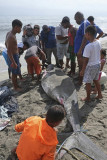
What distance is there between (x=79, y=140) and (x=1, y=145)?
4.90ft

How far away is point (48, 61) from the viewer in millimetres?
7438

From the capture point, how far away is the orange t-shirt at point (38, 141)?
7.32 ft

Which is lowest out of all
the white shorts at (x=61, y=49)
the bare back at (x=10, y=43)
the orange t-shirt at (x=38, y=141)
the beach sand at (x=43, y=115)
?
the beach sand at (x=43, y=115)

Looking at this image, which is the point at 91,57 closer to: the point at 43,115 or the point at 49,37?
the point at 43,115

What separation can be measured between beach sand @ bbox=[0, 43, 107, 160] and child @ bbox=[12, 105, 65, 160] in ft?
2.44

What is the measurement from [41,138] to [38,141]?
6 cm

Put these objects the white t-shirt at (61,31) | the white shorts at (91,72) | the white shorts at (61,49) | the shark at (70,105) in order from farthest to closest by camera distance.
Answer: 1. the white shorts at (61,49)
2. the white t-shirt at (61,31)
3. the white shorts at (91,72)
4. the shark at (70,105)

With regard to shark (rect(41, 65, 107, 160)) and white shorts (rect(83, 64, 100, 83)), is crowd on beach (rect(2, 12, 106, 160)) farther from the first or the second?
shark (rect(41, 65, 107, 160))

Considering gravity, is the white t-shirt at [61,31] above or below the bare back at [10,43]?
above

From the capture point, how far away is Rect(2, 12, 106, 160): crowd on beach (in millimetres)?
2262

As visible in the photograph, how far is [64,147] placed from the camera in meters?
2.96

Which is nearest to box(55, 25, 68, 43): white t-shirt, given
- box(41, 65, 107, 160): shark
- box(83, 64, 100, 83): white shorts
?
box(41, 65, 107, 160): shark

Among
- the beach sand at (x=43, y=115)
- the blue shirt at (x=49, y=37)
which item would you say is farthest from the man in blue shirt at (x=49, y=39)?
the beach sand at (x=43, y=115)

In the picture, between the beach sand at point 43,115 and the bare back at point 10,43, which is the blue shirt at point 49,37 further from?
the bare back at point 10,43
